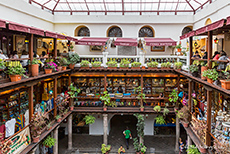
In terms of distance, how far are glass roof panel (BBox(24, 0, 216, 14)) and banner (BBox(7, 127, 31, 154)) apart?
13.9 metres

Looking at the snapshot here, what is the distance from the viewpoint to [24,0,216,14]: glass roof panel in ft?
65.1

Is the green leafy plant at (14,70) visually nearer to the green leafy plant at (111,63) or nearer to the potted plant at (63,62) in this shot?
the potted plant at (63,62)

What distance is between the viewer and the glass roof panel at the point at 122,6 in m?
19.8

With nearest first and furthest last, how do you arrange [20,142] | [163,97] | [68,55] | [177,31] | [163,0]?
1. [20,142]
2. [68,55]
3. [163,97]
4. [163,0]
5. [177,31]

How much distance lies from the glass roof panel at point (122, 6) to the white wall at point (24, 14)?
56.5 inches

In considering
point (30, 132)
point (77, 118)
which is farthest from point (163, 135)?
point (30, 132)

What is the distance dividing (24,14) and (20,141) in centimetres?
1072

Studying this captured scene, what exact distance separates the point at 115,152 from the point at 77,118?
5381mm

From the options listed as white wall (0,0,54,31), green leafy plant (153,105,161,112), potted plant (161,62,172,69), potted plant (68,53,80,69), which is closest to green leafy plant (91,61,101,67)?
potted plant (68,53,80,69)

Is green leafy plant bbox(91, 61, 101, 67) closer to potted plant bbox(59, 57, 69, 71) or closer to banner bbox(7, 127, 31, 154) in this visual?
potted plant bbox(59, 57, 69, 71)

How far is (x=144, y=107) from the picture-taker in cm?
1594

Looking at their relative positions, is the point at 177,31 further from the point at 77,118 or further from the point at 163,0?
Result: the point at 77,118

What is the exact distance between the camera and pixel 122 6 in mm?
20547

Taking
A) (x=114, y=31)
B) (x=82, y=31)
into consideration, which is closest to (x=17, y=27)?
(x=82, y=31)
